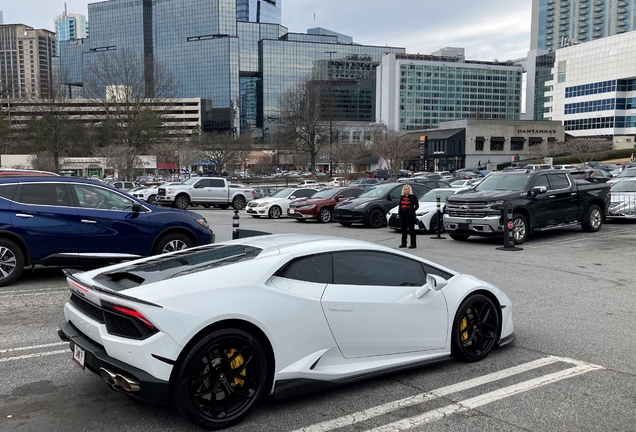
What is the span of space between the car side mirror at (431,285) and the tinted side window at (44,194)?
668 cm

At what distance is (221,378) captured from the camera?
382 centimetres

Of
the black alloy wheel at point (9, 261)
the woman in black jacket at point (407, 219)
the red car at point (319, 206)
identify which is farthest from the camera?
the red car at point (319, 206)

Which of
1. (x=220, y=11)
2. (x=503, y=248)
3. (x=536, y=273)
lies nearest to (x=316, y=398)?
(x=536, y=273)

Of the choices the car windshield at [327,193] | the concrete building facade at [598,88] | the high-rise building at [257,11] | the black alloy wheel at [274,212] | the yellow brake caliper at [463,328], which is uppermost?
the high-rise building at [257,11]

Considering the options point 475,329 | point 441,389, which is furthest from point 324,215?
point 441,389

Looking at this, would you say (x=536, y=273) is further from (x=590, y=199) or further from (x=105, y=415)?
(x=105, y=415)

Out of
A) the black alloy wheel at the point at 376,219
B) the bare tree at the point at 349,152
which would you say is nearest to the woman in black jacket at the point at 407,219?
the black alloy wheel at the point at 376,219

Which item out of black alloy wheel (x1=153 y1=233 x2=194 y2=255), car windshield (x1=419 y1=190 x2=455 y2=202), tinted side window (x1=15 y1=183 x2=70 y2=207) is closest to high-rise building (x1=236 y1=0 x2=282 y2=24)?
car windshield (x1=419 y1=190 x2=455 y2=202)

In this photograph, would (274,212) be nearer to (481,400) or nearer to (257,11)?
(481,400)

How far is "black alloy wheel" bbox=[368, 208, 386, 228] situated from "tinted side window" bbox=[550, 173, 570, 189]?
6.09 metres

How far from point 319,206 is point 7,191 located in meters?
14.1

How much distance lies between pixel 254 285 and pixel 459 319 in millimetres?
2272

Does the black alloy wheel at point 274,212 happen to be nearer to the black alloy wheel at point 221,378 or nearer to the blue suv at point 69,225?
the blue suv at point 69,225

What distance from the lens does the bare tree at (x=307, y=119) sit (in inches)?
2422
